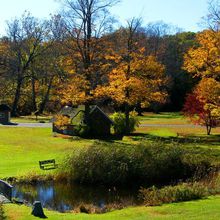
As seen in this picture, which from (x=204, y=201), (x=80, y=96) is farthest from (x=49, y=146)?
(x=204, y=201)

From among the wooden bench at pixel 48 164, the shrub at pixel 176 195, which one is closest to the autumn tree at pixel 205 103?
the wooden bench at pixel 48 164

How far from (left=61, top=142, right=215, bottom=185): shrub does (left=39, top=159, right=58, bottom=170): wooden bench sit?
4.53ft

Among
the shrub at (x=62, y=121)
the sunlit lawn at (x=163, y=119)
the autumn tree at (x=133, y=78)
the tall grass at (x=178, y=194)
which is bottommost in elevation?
the tall grass at (x=178, y=194)

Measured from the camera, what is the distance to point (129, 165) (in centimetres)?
2948

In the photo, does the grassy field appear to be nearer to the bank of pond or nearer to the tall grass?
the tall grass

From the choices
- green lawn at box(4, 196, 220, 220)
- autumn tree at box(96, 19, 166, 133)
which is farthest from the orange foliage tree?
green lawn at box(4, 196, 220, 220)

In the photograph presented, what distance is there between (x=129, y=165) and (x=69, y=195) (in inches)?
215

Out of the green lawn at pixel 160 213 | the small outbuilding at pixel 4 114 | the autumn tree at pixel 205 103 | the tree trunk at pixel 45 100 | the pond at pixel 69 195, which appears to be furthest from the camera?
the tree trunk at pixel 45 100

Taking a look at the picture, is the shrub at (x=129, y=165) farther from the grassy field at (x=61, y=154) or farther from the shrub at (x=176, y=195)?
the shrub at (x=176, y=195)

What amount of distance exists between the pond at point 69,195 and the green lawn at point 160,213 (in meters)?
3.83

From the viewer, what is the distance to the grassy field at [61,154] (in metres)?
17.4

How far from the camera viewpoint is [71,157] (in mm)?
29578

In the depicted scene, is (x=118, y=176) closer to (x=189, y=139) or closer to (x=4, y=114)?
(x=189, y=139)

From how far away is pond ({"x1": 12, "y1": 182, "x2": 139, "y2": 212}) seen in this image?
2333cm
